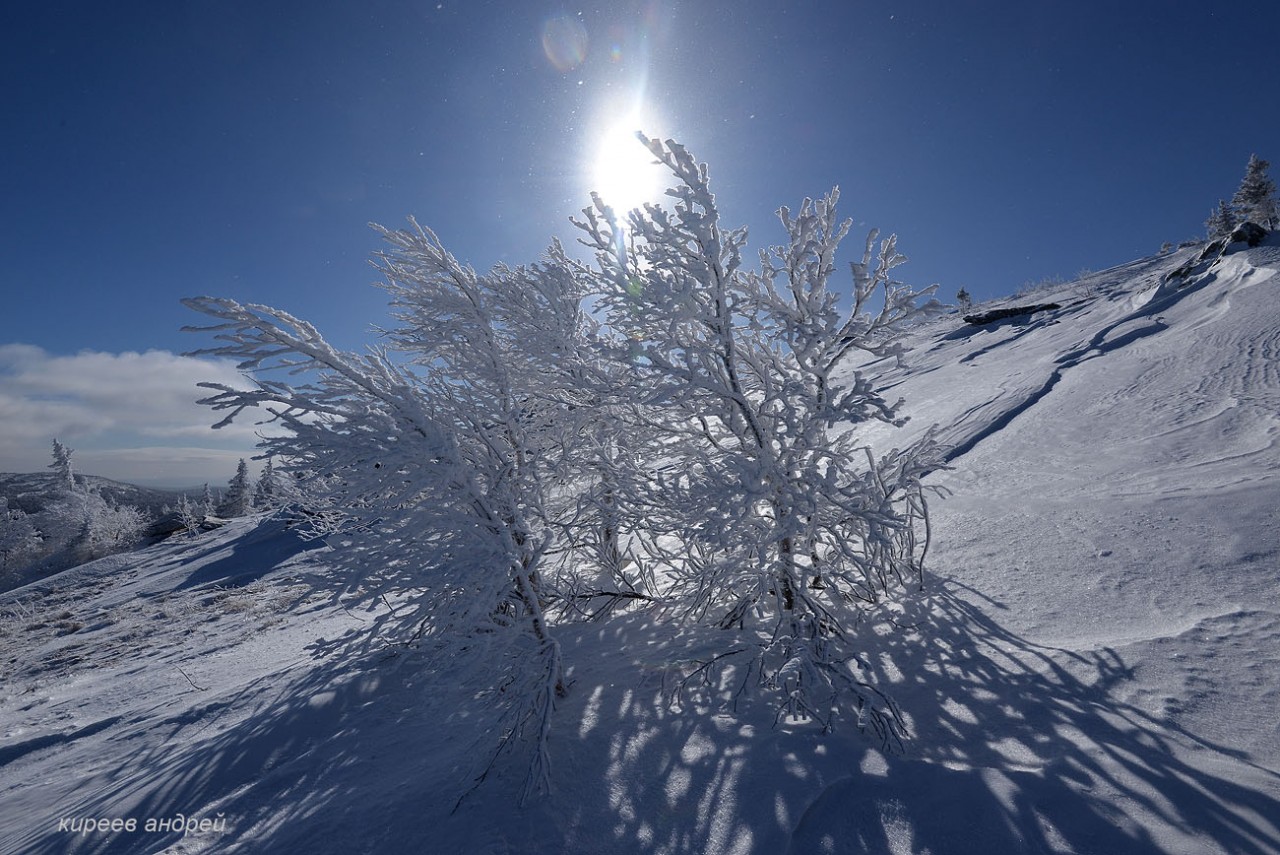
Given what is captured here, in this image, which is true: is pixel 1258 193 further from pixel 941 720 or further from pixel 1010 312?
pixel 941 720

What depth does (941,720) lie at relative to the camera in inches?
136

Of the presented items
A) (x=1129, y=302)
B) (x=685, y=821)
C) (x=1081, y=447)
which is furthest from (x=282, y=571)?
(x=1129, y=302)

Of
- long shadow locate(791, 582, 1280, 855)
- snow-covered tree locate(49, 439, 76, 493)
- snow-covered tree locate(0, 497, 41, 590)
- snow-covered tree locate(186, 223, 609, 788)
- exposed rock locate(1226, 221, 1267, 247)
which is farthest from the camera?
snow-covered tree locate(49, 439, 76, 493)

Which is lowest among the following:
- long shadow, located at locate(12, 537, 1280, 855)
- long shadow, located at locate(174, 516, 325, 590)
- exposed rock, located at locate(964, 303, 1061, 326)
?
long shadow, located at locate(12, 537, 1280, 855)

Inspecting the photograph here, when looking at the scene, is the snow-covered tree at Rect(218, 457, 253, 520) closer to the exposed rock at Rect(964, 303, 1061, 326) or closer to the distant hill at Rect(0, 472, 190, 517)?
the distant hill at Rect(0, 472, 190, 517)

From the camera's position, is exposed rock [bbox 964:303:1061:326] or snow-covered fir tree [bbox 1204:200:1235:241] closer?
exposed rock [bbox 964:303:1061:326]

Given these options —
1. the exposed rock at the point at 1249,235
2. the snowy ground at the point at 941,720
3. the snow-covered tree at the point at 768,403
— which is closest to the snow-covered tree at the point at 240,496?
the snowy ground at the point at 941,720

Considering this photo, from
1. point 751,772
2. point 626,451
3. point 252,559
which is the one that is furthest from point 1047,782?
point 252,559

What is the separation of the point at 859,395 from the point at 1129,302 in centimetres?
1600

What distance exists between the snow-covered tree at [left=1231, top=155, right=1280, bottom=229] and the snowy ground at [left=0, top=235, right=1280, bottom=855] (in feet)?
125

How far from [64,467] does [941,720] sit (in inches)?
3186

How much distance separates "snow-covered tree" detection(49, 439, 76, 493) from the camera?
171 feet

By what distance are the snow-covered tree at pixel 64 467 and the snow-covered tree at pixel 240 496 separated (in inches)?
1106

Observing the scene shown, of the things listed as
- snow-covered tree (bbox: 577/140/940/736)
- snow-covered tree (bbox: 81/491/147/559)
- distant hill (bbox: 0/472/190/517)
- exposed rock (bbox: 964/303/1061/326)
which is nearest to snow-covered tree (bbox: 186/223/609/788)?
snow-covered tree (bbox: 577/140/940/736)
